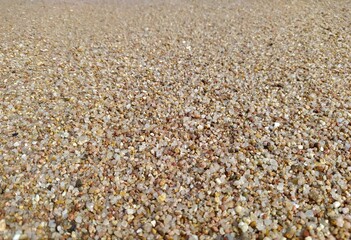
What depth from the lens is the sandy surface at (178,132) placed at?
2750mm

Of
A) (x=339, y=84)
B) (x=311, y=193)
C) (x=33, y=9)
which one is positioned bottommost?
(x=33, y=9)

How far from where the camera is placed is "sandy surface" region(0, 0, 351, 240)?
2750 millimetres

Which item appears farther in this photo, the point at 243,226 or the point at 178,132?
the point at 178,132

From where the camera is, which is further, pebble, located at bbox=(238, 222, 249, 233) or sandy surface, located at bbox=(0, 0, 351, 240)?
sandy surface, located at bbox=(0, 0, 351, 240)

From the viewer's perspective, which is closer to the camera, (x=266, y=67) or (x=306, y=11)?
(x=266, y=67)

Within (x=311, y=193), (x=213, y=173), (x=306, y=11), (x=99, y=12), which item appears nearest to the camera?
(x=311, y=193)

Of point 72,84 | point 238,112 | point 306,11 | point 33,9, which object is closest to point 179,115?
point 238,112

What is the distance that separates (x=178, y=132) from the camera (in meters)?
3.70

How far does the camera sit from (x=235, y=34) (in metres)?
6.17

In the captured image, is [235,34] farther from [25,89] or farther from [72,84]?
[25,89]

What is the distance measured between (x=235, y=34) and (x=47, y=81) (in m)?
3.58

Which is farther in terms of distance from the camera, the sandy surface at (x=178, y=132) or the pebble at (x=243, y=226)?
the sandy surface at (x=178, y=132)

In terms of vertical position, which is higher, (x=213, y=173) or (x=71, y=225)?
(x=213, y=173)

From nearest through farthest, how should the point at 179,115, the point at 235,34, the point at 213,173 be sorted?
the point at 213,173
the point at 179,115
the point at 235,34
